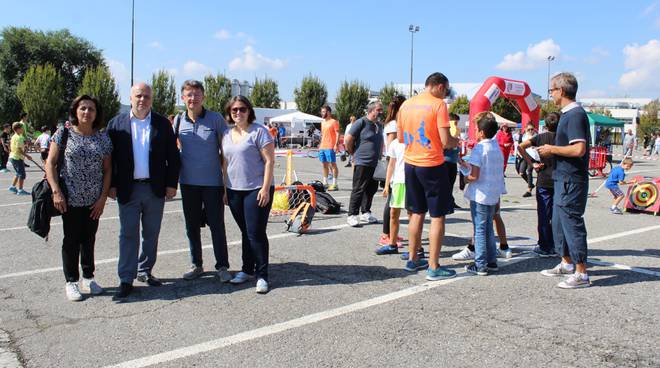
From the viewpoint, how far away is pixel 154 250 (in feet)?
16.3

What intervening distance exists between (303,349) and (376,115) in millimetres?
4811

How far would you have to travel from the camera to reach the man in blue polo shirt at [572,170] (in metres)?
4.76

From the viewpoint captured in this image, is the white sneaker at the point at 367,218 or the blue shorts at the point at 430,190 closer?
the blue shorts at the point at 430,190

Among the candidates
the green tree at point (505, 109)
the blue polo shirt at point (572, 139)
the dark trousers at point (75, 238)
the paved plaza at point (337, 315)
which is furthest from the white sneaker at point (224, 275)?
the green tree at point (505, 109)

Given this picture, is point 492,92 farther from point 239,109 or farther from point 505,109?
point 505,109

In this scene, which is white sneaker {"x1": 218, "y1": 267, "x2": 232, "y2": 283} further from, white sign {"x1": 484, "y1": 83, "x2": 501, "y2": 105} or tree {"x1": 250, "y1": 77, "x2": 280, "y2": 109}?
tree {"x1": 250, "y1": 77, "x2": 280, "y2": 109}

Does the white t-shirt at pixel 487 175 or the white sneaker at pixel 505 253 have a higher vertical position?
the white t-shirt at pixel 487 175

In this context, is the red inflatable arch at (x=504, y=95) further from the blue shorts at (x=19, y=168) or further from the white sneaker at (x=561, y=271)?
the blue shorts at (x=19, y=168)

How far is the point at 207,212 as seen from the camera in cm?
503

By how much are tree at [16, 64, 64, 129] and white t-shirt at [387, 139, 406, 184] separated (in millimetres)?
38338

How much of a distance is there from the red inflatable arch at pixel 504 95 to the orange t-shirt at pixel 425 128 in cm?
1295

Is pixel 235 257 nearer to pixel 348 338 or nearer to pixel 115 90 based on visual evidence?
pixel 348 338

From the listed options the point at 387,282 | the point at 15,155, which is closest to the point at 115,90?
the point at 15,155

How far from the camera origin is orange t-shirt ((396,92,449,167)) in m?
4.90
